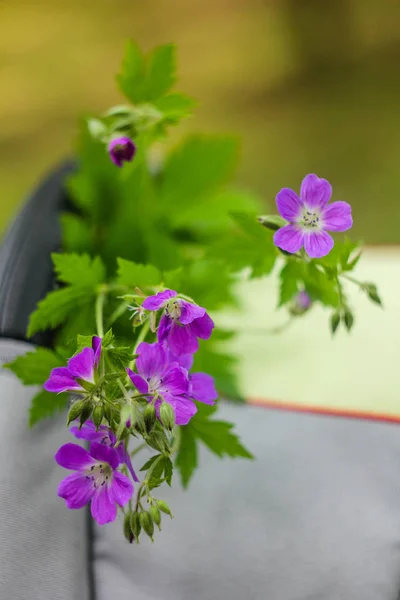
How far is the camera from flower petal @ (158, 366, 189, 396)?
41cm

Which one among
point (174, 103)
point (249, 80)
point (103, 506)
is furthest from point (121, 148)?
point (249, 80)

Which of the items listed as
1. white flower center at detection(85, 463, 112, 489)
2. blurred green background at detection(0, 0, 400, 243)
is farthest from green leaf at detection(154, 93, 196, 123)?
blurred green background at detection(0, 0, 400, 243)

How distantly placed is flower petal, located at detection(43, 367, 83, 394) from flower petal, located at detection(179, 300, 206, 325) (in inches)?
3.4

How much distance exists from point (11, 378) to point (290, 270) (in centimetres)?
28

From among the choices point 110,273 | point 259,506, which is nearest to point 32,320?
point 110,273

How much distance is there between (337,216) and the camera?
47 centimetres

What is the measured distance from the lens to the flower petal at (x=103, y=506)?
1.38 feet

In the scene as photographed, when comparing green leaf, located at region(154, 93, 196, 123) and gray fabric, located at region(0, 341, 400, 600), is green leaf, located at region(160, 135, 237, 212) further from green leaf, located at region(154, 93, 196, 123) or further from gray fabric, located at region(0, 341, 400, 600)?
gray fabric, located at region(0, 341, 400, 600)

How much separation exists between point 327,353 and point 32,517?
0.44 meters

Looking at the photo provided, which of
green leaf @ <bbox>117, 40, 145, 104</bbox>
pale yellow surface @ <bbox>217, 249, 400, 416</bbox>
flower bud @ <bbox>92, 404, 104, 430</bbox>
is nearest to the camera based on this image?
flower bud @ <bbox>92, 404, 104, 430</bbox>

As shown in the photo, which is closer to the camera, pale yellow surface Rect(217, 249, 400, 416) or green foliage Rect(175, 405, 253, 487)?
green foliage Rect(175, 405, 253, 487)

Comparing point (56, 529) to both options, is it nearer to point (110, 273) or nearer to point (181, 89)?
point (110, 273)

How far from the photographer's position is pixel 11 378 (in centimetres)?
57

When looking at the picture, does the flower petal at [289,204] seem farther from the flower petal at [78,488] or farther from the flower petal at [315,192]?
the flower petal at [78,488]
